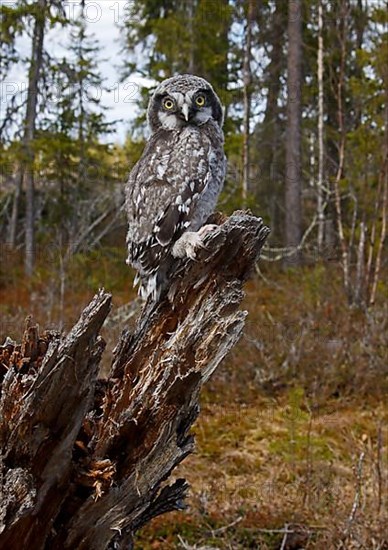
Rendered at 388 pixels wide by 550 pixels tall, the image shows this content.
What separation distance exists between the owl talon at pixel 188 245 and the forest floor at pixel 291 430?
2.39 m

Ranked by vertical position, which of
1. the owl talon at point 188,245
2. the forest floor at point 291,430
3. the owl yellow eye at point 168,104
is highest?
the owl yellow eye at point 168,104

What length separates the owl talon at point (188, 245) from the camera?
320 centimetres

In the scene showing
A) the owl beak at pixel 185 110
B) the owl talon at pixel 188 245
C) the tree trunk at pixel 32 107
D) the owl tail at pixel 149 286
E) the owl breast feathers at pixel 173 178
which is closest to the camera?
the owl talon at pixel 188 245

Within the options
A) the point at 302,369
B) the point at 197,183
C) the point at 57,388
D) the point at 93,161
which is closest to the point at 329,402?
the point at 302,369

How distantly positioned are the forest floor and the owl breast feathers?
233 centimetres

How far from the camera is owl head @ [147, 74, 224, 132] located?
414 centimetres

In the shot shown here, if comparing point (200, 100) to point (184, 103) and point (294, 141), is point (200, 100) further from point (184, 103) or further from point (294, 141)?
point (294, 141)

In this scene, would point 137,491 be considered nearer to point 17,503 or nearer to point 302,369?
point 17,503

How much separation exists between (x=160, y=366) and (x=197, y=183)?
148 cm

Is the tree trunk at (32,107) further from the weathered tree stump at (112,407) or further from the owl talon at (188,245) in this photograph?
the weathered tree stump at (112,407)

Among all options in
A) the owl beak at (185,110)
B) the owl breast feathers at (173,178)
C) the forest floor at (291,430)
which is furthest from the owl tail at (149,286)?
the forest floor at (291,430)

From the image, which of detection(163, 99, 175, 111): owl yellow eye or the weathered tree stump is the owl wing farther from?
the weathered tree stump

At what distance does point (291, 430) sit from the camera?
6.20 m

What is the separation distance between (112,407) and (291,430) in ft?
12.1
